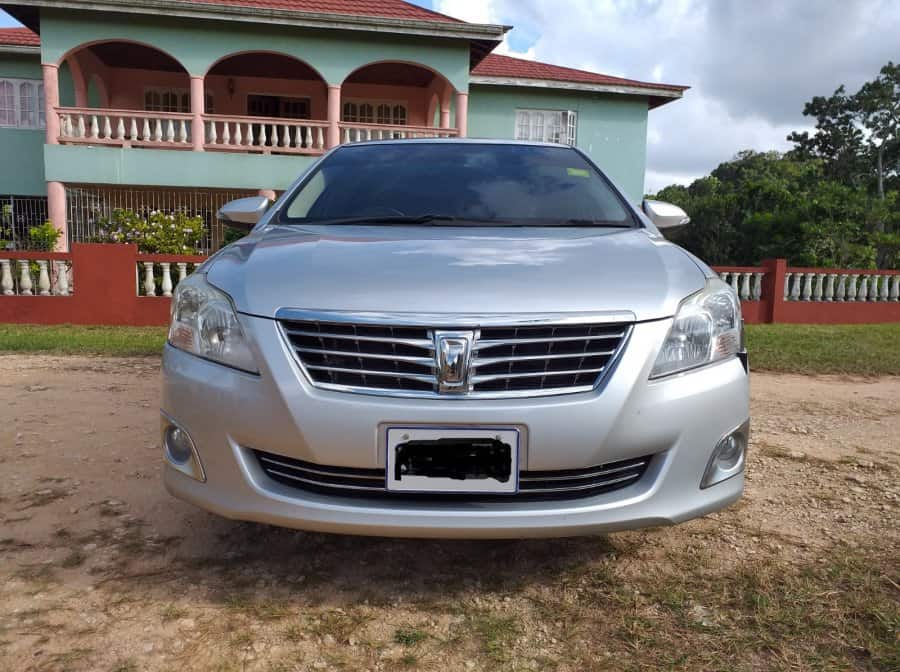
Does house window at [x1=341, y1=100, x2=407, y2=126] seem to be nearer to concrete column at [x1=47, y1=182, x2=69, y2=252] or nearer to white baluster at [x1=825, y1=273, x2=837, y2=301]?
concrete column at [x1=47, y1=182, x2=69, y2=252]

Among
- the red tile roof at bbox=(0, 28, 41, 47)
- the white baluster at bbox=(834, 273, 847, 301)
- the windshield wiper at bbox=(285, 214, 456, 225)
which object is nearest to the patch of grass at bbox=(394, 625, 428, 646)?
the windshield wiper at bbox=(285, 214, 456, 225)

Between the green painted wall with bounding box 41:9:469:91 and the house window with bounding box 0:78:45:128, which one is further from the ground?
the green painted wall with bounding box 41:9:469:91

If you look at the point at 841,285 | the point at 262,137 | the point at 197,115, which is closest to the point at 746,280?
the point at 841,285

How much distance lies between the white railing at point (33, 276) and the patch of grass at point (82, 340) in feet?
1.54

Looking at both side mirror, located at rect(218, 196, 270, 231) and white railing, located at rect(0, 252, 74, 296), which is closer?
side mirror, located at rect(218, 196, 270, 231)

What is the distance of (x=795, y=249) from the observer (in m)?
13.4

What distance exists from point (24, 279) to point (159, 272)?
1.49 m

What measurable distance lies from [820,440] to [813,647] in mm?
2305

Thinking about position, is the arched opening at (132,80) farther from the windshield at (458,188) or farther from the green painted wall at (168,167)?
the windshield at (458,188)

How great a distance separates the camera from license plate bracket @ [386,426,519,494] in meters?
1.62

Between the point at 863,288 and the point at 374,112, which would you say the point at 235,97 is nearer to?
the point at 374,112

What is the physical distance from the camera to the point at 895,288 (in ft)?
35.2

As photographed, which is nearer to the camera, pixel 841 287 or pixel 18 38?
pixel 841 287

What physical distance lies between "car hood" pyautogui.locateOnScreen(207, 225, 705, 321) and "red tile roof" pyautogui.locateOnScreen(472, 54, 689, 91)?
1270 centimetres
